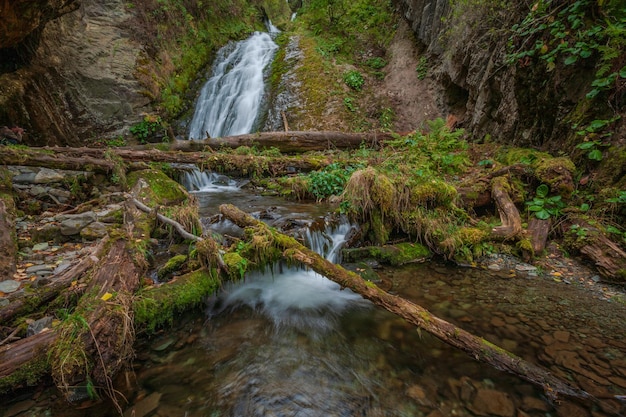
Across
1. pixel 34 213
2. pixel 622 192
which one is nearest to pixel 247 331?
pixel 34 213

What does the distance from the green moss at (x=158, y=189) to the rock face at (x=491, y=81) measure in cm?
729

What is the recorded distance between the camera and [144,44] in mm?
11578

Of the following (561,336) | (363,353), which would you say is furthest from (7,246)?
(561,336)

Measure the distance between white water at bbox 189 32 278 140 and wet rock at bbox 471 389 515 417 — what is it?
10.9m

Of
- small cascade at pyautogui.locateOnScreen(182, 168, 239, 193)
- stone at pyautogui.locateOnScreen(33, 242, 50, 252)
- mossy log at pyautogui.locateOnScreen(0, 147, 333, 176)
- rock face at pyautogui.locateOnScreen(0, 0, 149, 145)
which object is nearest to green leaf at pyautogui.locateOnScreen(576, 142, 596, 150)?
mossy log at pyautogui.locateOnScreen(0, 147, 333, 176)

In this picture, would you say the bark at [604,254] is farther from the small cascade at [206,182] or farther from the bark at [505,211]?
the small cascade at [206,182]

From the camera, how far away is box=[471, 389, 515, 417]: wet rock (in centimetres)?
218

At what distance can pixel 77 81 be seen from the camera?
9.60 meters

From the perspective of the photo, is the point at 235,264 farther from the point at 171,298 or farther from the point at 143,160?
the point at 143,160

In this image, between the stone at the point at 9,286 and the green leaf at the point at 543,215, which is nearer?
the stone at the point at 9,286

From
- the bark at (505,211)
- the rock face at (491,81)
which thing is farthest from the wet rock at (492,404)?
the rock face at (491,81)

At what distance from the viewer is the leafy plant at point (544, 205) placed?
4512 millimetres

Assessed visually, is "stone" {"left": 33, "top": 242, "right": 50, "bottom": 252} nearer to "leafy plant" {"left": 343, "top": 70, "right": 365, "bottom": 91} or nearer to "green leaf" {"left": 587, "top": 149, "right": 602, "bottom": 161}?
"green leaf" {"left": 587, "top": 149, "right": 602, "bottom": 161}

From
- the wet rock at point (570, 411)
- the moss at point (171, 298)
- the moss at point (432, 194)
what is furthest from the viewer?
the moss at point (432, 194)
